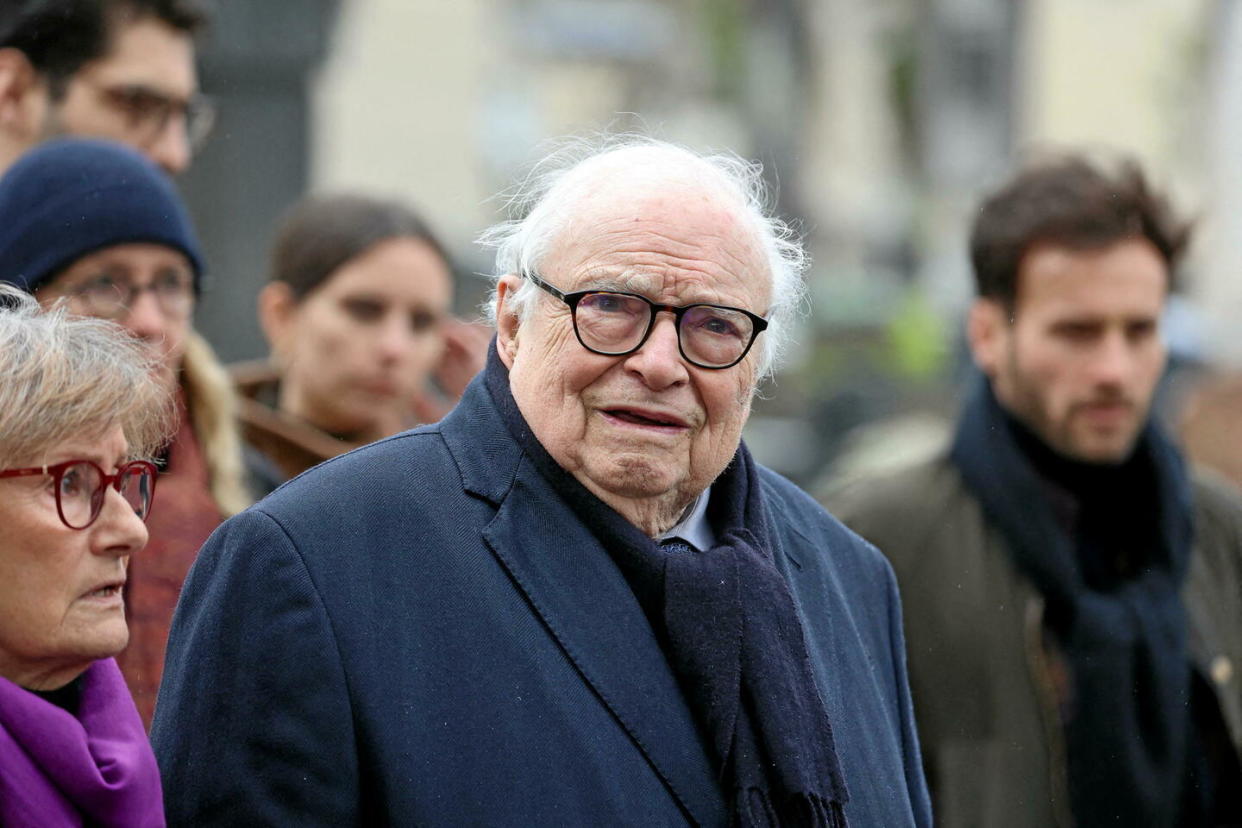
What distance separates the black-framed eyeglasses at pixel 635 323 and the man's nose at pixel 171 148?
6.17 ft

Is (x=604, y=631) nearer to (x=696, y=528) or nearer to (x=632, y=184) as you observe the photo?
(x=696, y=528)

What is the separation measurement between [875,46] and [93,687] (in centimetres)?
2800

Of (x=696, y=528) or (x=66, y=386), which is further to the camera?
(x=696, y=528)

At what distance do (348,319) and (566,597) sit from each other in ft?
7.17

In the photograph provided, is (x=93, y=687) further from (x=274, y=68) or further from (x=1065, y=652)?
(x=274, y=68)

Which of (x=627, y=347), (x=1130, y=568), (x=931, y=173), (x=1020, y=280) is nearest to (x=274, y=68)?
(x=1020, y=280)

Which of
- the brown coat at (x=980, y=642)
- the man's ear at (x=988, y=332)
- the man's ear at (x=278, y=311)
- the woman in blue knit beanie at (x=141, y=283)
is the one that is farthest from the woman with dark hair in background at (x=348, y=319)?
the man's ear at (x=988, y=332)

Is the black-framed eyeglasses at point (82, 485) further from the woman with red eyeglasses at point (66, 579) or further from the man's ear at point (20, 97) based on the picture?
the man's ear at point (20, 97)

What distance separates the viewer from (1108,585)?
450 cm

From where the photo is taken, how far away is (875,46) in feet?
96.5

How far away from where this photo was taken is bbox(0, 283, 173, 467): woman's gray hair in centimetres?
245

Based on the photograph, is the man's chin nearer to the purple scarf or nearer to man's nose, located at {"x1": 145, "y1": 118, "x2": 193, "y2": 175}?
man's nose, located at {"x1": 145, "y1": 118, "x2": 193, "y2": 175}

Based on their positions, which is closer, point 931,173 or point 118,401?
point 118,401

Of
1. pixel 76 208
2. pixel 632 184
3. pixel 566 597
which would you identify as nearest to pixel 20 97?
pixel 76 208
